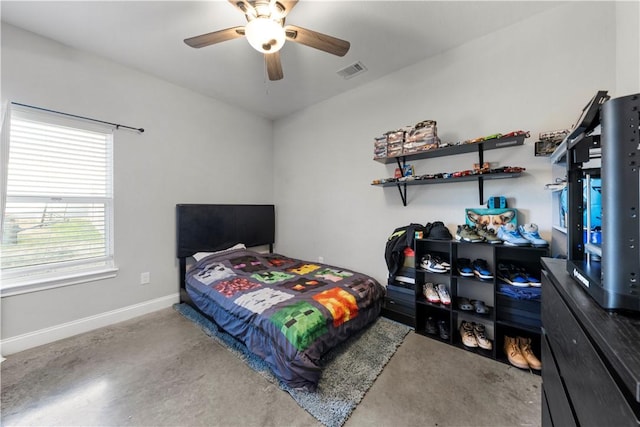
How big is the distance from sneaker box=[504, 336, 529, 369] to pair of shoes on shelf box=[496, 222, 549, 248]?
2.42ft

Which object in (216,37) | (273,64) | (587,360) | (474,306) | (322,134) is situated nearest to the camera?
(587,360)

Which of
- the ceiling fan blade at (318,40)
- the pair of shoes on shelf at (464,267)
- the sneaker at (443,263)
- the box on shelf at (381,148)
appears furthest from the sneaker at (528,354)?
the ceiling fan blade at (318,40)

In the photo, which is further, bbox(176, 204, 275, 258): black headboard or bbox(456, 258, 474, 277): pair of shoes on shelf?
bbox(176, 204, 275, 258): black headboard

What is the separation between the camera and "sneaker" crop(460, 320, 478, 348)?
184 centimetres

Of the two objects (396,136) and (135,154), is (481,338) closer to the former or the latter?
(396,136)

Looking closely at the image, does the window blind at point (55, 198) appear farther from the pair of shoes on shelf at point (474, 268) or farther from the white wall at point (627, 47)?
the white wall at point (627, 47)

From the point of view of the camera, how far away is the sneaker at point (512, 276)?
1.66 m

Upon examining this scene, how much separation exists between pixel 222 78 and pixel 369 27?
1659 millimetres

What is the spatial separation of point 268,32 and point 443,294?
2353mm

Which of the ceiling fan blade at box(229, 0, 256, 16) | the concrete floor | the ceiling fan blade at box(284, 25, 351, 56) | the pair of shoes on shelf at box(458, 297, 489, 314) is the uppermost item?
the ceiling fan blade at box(229, 0, 256, 16)

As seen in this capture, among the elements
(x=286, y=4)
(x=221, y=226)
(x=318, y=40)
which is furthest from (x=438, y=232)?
(x=221, y=226)

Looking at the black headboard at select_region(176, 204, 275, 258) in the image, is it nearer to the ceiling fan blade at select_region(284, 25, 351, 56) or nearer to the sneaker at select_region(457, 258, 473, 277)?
the ceiling fan blade at select_region(284, 25, 351, 56)

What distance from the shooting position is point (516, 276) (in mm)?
1690

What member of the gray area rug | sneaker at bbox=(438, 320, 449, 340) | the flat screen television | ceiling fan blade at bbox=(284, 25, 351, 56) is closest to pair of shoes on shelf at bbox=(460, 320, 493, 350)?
sneaker at bbox=(438, 320, 449, 340)
